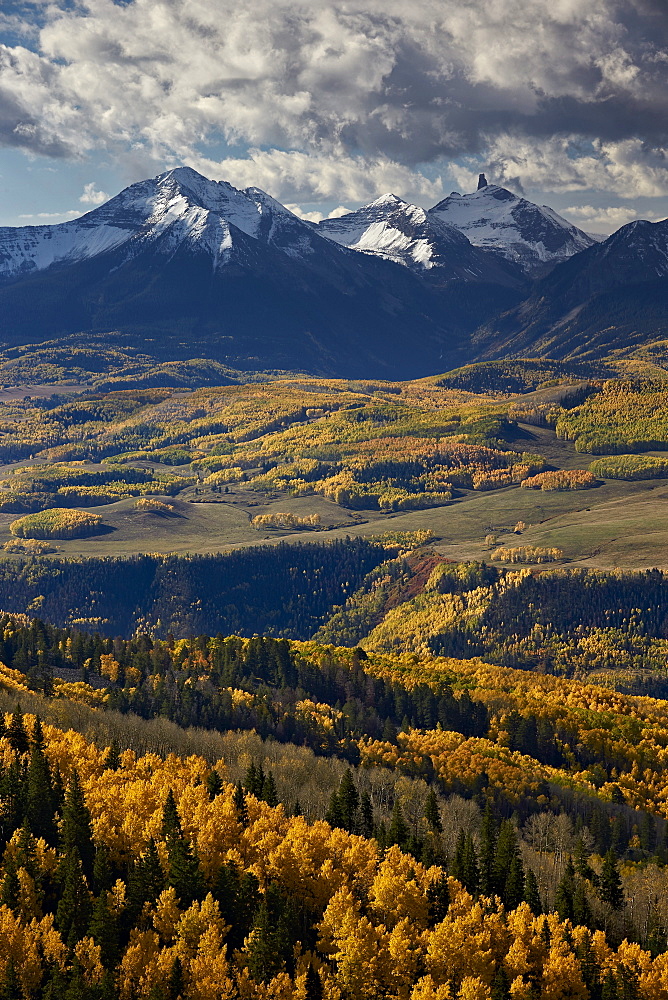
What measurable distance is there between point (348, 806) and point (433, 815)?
18429 millimetres

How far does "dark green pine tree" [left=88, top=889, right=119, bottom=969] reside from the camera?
430ft

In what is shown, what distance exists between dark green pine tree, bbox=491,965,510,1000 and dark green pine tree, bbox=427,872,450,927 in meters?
10.9

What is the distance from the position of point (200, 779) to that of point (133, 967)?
205 feet

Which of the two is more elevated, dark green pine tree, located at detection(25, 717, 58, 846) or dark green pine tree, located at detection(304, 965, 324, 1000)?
dark green pine tree, located at detection(25, 717, 58, 846)

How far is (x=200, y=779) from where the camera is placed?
19212 centimetres

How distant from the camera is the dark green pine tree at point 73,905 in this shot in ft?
442

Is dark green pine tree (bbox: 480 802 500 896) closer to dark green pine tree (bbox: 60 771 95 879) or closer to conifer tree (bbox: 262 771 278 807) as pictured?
conifer tree (bbox: 262 771 278 807)

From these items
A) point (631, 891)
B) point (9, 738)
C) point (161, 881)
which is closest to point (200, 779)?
point (9, 738)

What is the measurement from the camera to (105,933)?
132125 mm

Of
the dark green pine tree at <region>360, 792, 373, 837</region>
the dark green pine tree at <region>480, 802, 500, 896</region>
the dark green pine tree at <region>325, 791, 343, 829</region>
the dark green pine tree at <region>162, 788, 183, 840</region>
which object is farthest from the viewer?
the dark green pine tree at <region>325, 791, 343, 829</region>

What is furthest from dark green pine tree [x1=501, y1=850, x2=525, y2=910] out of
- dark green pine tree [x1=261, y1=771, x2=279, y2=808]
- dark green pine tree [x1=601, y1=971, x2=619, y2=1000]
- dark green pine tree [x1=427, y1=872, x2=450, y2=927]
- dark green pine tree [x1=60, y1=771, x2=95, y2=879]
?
dark green pine tree [x1=60, y1=771, x2=95, y2=879]

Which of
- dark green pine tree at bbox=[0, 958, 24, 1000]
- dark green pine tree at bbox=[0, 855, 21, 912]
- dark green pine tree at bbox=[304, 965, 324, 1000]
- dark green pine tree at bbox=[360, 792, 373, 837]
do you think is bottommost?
dark green pine tree at bbox=[304, 965, 324, 1000]

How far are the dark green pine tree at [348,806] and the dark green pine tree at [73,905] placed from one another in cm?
4870

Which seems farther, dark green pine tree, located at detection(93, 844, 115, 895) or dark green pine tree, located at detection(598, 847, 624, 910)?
dark green pine tree, located at detection(598, 847, 624, 910)
